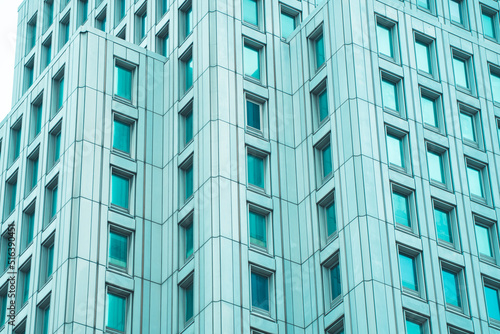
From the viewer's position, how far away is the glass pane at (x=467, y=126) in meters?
68.2

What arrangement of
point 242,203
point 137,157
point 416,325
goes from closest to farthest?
point 416,325, point 242,203, point 137,157

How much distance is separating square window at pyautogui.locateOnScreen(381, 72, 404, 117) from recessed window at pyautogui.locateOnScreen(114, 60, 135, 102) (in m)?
16.5

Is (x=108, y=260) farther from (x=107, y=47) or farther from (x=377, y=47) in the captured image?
(x=377, y=47)

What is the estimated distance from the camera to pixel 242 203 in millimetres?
62938

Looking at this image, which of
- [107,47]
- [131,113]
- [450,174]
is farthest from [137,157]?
[450,174]

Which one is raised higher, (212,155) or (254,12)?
(254,12)

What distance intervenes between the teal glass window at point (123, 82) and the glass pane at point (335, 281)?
1898cm

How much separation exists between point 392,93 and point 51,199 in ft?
71.4

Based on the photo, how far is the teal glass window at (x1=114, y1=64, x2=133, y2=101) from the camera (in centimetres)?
7056

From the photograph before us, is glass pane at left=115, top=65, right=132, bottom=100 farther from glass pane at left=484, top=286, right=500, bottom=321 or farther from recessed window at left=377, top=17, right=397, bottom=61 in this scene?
glass pane at left=484, top=286, right=500, bottom=321

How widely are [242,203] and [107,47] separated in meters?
15.4

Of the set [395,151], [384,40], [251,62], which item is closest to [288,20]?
[251,62]

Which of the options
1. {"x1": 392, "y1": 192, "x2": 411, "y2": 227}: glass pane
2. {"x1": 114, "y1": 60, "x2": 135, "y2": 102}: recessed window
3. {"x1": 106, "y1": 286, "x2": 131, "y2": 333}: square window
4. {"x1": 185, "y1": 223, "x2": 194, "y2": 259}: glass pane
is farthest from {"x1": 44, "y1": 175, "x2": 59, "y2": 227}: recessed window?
{"x1": 392, "y1": 192, "x2": 411, "y2": 227}: glass pane

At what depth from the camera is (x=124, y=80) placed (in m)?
71.4
